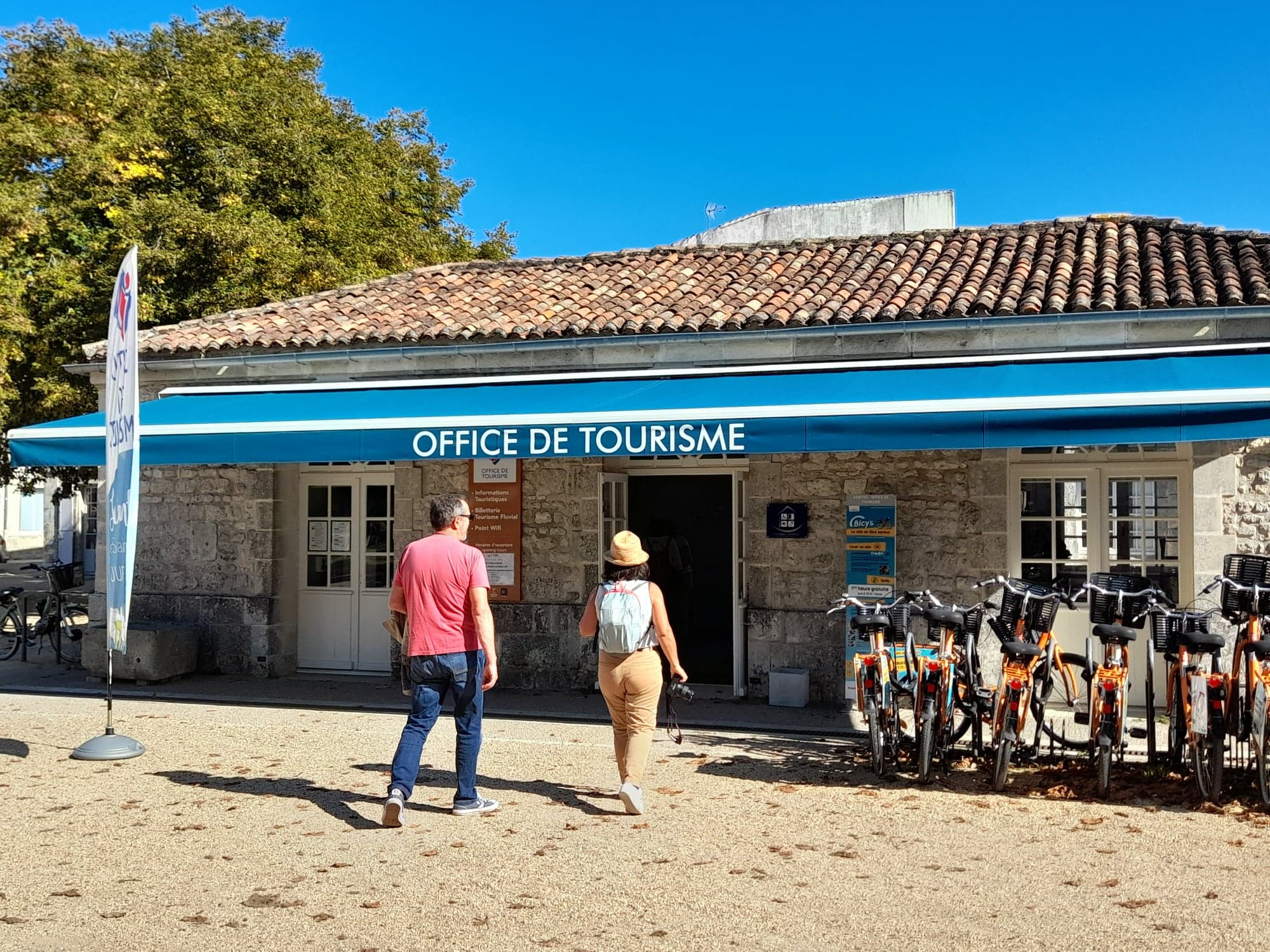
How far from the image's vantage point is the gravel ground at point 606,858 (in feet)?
14.9

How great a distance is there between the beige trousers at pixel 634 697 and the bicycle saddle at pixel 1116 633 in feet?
8.70

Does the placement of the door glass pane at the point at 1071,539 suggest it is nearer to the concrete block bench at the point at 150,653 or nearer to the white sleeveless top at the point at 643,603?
the white sleeveless top at the point at 643,603

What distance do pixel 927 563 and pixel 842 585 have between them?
796 millimetres

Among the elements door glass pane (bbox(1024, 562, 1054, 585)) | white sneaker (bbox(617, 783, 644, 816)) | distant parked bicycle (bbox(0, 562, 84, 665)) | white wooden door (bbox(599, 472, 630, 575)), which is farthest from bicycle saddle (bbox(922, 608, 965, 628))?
distant parked bicycle (bbox(0, 562, 84, 665))

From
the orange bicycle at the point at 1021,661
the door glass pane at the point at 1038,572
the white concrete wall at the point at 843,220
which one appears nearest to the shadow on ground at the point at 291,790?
the orange bicycle at the point at 1021,661

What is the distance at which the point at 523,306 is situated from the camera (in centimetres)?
1209

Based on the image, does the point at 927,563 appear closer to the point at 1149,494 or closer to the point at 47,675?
the point at 1149,494

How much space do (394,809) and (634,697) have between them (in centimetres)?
143

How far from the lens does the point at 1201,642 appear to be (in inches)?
256

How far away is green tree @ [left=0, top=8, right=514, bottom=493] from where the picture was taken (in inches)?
620

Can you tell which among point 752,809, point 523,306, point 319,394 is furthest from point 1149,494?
point 319,394

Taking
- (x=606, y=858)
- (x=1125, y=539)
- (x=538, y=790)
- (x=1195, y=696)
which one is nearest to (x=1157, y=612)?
(x=1195, y=696)

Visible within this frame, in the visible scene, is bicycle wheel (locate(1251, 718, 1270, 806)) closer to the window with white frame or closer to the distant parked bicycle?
the window with white frame

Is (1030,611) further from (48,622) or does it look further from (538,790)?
(48,622)
